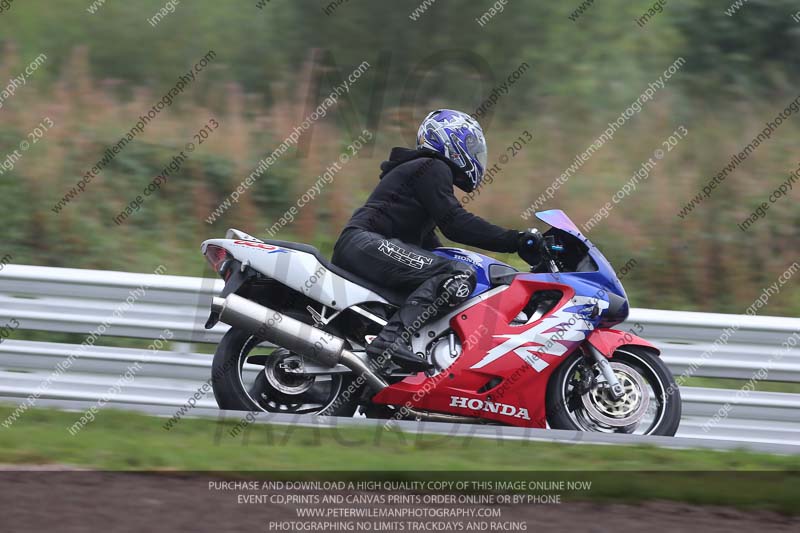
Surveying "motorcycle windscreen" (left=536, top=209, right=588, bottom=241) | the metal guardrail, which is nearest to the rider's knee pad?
"motorcycle windscreen" (left=536, top=209, right=588, bottom=241)

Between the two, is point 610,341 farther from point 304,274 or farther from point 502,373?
point 304,274

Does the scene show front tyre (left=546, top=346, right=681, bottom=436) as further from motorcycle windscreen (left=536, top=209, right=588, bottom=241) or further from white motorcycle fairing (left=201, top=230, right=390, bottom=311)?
white motorcycle fairing (left=201, top=230, right=390, bottom=311)

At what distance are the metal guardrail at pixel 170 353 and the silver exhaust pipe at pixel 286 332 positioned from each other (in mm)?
1055

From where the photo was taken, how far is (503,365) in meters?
6.28

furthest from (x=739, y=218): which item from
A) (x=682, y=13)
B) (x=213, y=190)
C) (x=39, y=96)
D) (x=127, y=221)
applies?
(x=39, y=96)

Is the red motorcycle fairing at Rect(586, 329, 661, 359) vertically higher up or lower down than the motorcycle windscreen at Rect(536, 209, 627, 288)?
lower down

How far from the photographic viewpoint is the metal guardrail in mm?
7074

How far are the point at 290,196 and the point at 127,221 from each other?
61.8 inches

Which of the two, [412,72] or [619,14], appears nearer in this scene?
[412,72]

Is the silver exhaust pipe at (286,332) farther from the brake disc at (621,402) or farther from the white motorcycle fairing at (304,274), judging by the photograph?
the brake disc at (621,402)

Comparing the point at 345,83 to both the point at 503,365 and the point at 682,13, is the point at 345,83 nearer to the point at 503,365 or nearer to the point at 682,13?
the point at 682,13

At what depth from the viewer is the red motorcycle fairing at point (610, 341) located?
627 centimetres

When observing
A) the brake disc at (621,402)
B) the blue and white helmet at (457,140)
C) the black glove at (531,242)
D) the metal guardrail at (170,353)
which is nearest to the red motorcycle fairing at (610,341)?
the brake disc at (621,402)

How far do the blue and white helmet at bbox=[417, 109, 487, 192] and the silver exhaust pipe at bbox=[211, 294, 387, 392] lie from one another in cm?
126
